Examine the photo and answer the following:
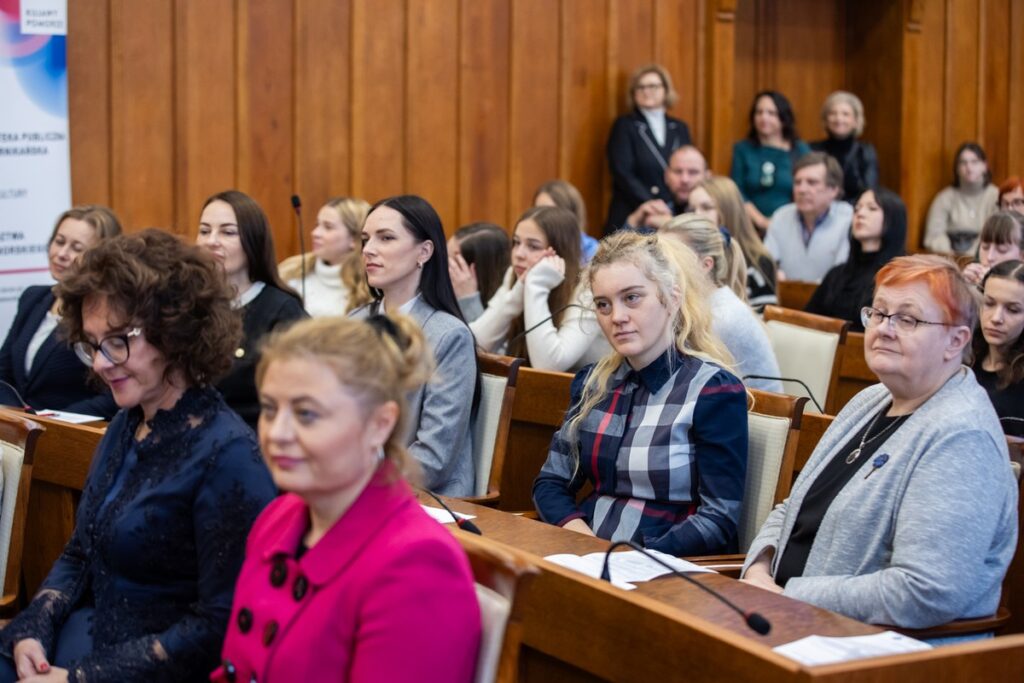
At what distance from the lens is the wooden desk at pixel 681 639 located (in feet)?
6.07

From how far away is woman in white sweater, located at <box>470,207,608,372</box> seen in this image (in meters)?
4.26

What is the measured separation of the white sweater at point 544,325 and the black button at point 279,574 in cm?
235

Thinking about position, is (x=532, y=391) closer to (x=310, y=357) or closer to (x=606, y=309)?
(x=606, y=309)

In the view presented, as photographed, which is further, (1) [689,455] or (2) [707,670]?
(1) [689,455]

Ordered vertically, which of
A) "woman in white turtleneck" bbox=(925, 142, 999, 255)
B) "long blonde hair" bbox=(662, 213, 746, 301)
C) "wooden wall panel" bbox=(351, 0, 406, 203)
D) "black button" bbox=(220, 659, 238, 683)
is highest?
"wooden wall panel" bbox=(351, 0, 406, 203)

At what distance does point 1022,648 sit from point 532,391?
1.88m

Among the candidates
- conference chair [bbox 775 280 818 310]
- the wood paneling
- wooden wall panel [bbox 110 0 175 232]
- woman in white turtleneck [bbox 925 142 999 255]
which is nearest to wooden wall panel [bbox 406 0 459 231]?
the wood paneling

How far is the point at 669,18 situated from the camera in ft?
24.4

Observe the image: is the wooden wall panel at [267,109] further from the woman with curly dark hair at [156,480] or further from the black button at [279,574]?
the black button at [279,574]

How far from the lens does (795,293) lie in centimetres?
646

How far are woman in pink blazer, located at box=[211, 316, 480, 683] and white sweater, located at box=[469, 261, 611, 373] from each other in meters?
2.33

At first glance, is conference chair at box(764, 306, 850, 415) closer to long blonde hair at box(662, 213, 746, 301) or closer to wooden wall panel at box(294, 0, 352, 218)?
long blonde hair at box(662, 213, 746, 301)

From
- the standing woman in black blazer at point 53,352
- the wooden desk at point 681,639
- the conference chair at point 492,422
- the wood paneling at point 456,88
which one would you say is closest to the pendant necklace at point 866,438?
the wooden desk at point 681,639

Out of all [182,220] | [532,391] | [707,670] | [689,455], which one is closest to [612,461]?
[689,455]
